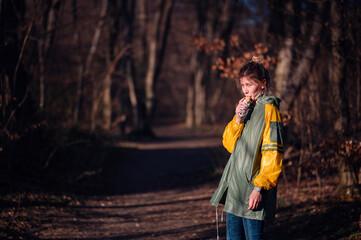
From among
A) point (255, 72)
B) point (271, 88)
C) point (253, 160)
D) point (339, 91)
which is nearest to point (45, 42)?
point (271, 88)

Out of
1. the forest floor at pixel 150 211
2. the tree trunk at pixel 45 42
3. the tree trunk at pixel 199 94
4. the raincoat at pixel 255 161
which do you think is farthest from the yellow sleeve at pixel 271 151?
the tree trunk at pixel 199 94

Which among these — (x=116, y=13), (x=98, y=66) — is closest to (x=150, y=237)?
(x=98, y=66)

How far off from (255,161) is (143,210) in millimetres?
4079

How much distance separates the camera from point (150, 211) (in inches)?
257

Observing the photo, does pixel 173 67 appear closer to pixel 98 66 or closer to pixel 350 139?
pixel 98 66

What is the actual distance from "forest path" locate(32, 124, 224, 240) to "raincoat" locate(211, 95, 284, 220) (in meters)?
2.36

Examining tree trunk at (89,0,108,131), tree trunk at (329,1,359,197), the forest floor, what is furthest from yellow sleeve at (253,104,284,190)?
tree trunk at (89,0,108,131)

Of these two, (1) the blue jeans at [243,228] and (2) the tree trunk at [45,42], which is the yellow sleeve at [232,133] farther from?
(2) the tree trunk at [45,42]

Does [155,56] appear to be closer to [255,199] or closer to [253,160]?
[253,160]

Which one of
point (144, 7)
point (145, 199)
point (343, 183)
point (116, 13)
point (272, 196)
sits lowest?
point (145, 199)

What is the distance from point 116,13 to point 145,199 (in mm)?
11295

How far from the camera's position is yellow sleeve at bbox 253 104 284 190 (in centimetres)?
272

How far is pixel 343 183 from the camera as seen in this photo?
5.99 metres

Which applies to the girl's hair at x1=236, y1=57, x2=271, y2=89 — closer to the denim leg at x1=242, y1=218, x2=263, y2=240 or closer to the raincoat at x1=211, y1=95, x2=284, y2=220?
the raincoat at x1=211, y1=95, x2=284, y2=220
